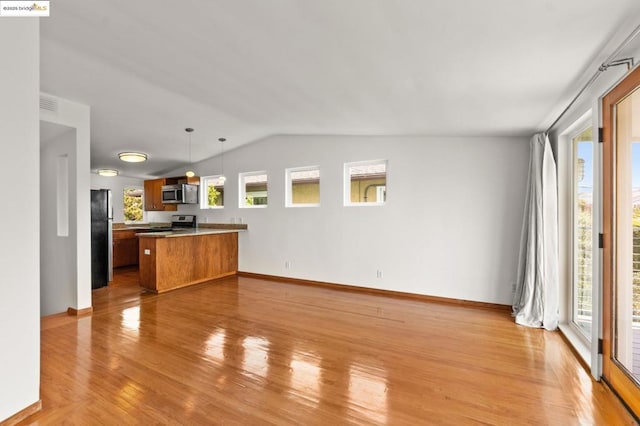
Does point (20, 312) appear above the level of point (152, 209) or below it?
below

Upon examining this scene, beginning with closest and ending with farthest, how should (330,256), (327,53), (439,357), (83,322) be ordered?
(327,53), (439,357), (83,322), (330,256)

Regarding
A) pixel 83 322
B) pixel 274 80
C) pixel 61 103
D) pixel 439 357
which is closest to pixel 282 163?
pixel 274 80

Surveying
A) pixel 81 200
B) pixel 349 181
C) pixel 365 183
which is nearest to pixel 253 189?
pixel 349 181

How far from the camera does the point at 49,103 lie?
3238 mm

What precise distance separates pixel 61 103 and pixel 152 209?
4273mm

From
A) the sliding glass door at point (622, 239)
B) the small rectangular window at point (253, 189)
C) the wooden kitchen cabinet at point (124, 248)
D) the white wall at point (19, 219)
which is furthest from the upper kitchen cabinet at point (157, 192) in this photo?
the sliding glass door at point (622, 239)

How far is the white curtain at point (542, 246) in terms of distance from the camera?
3.20 meters

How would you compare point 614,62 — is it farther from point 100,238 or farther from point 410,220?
point 100,238

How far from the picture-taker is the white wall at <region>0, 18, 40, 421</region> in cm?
168

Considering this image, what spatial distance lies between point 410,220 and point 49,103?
4816 mm

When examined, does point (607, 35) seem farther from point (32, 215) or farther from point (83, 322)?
point (83, 322)

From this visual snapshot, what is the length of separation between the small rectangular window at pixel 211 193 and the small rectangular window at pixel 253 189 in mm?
669

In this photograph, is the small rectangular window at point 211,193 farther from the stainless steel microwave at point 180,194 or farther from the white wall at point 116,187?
the white wall at point 116,187

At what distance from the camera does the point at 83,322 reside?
10.9ft
